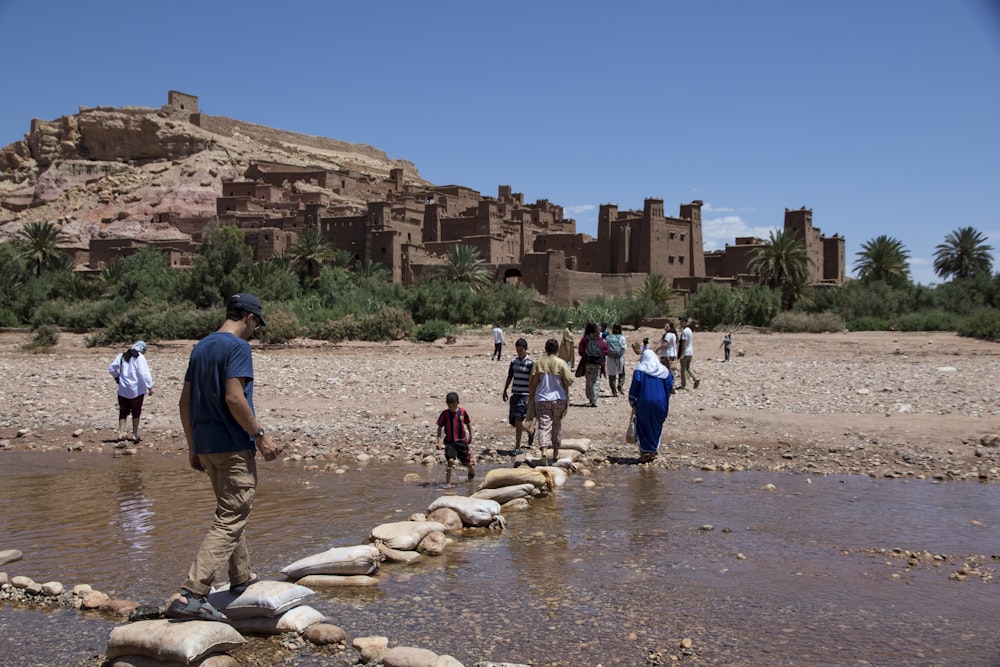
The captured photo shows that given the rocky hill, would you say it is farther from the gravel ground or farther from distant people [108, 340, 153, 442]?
distant people [108, 340, 153, 442]

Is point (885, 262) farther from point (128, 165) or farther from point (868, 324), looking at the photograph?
point (128, 165)

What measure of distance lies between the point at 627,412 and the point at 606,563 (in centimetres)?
754

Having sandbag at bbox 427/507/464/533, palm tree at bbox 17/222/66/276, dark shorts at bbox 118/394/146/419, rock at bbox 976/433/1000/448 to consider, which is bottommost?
sandbag at bbox 427/507/464/533

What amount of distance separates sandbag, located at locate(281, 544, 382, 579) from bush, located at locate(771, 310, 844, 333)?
98.1 ft

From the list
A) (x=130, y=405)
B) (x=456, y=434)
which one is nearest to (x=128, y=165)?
(x=130, y=405)

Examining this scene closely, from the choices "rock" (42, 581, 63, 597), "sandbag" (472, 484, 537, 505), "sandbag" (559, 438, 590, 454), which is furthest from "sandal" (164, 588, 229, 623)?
"sandbag" (559, 438, 590, 454)

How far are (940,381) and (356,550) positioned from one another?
46.1 ft

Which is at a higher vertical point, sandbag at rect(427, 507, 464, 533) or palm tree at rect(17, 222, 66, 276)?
palm tree at rect(17, 222, 66, 276)

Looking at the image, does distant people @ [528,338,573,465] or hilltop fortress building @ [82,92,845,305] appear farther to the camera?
hilltop fortress building @ [82,92,845,305]

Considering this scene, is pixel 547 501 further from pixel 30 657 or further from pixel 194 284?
pixel 194 284

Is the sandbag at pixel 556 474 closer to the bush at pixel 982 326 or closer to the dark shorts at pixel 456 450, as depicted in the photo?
the dark shorts at pixel 456 450

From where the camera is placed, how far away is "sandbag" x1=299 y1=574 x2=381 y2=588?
19.3 ft

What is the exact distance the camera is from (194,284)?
3784 cm

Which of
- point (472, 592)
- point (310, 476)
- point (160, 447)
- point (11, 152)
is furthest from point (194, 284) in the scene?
point (11, 152)
